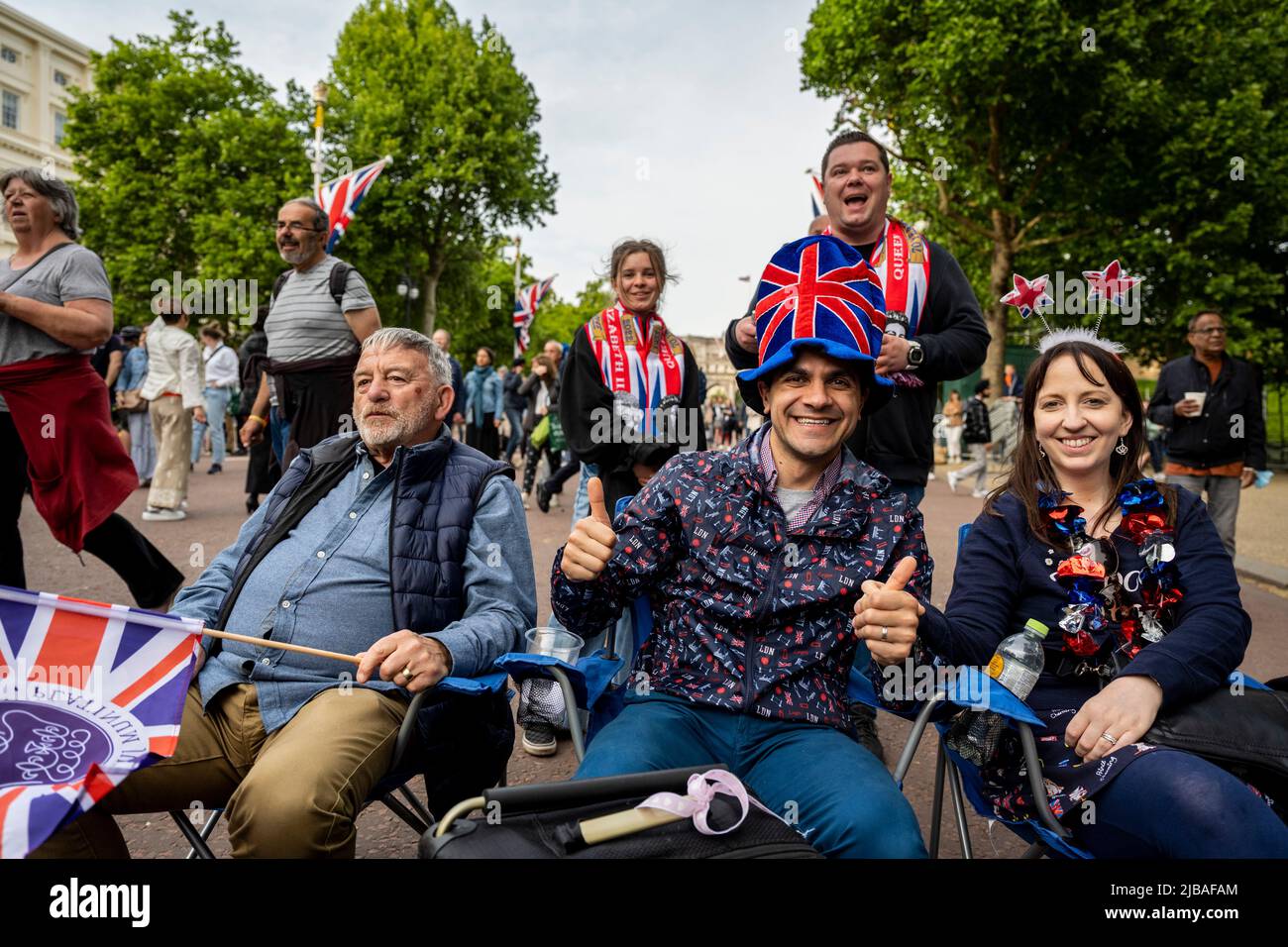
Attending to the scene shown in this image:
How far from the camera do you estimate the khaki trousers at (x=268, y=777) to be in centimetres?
182

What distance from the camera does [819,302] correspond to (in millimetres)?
2283

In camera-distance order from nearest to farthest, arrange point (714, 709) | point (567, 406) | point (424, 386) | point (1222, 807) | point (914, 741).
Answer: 1. point (1222, 807)
2. point (914, 741)
3. point (714, 709)
4. point (424, 386)
5. point (567, 406)

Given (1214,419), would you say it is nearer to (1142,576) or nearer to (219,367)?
(1142,576)

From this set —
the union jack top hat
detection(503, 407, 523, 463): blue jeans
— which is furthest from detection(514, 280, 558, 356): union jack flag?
the union jack top hat

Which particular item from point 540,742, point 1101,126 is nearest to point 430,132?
point 1101,126

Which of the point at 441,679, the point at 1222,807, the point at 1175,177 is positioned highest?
the point at 1175,177

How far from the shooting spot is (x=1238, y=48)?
806 inches

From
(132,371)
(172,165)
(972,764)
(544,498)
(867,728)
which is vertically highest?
(172,165)

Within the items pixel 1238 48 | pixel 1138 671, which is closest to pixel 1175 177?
pixel 1238 48

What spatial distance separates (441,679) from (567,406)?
7.29 ft

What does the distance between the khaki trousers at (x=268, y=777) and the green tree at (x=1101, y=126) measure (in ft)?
64.5

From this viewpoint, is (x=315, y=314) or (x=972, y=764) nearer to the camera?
(x=972, y=764)

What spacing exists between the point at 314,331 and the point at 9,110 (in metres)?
64.0
